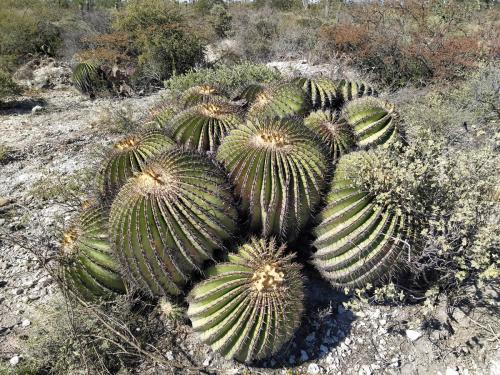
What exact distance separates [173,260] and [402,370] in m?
2.05

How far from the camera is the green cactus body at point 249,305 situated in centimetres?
273

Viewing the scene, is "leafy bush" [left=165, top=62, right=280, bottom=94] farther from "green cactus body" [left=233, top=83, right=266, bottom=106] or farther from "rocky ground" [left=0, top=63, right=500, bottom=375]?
"rocky ground" [left=0, top=63, right=500, bottom=375]

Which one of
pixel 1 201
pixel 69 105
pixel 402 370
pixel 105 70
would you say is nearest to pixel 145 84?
pixel 105 70

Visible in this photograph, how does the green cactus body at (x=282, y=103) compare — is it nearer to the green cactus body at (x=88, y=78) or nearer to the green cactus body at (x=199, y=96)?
the green cactus body at (x=199, y=96)

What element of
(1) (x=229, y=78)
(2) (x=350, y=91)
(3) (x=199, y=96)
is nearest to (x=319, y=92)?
(2) (x=350, y=91)

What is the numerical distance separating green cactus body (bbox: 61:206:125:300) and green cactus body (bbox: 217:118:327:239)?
1228mm

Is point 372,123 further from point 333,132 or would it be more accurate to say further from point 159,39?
point 159,39

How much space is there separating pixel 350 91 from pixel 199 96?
7.00ft

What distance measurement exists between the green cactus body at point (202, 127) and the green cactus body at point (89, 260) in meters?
1.18

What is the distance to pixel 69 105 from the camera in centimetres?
970

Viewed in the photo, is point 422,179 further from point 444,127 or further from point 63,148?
point 63,148

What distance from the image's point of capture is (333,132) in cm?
409

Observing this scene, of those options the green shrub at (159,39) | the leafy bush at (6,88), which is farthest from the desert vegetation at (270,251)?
the green shrub at (159,39)

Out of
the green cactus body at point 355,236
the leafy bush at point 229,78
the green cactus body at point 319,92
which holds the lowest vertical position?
the leafy bush at point 229,78
